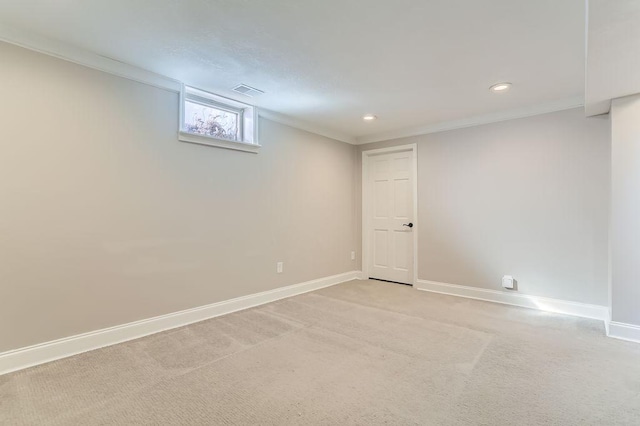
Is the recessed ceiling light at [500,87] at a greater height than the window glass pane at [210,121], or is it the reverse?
the recessed ceiling light at [500,87]

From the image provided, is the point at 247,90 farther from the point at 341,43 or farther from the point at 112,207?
the point at 112,207

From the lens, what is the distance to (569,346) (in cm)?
255

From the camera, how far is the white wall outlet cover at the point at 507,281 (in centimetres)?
373

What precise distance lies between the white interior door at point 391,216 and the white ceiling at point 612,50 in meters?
2.31

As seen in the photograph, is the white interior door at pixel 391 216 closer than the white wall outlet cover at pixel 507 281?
No

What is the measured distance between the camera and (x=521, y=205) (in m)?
3.71

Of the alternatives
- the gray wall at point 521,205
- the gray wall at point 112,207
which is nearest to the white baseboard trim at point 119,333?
the gray wall at point 112,207

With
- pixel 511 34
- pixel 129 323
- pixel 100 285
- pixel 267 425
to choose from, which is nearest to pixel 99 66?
pixel 100 285

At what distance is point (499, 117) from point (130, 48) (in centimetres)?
391

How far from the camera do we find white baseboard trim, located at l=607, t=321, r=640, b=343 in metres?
2.64

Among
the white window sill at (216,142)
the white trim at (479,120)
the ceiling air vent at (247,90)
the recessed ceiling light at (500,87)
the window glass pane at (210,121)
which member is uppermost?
the ceiling air vent at (247,90)

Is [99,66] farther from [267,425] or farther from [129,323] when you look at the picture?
[267,425]

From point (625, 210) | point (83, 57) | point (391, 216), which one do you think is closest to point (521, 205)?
point (625, 210)

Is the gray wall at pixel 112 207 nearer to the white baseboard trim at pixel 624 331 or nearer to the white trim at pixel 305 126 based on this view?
the white trim at pixel 305 126
